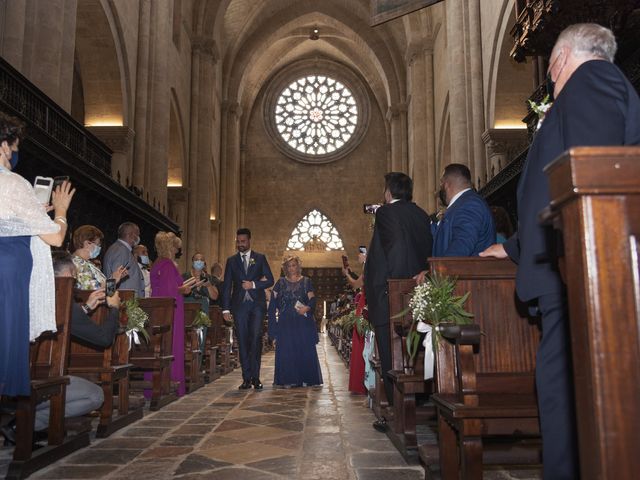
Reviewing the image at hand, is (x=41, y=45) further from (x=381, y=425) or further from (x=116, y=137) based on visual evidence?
(x=381, y=425)

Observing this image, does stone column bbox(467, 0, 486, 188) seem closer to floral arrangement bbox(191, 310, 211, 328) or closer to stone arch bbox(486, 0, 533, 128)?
stone arch bbox(486, 0, 533, 128)

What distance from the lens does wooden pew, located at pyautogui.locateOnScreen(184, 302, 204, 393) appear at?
23.1 feet

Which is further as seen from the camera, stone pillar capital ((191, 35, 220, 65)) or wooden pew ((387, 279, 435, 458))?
stone pillar capital ((191, 35, 220, 65))

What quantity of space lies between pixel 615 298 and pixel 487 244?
2.51 meters

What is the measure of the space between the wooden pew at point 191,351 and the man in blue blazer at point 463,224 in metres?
4.01

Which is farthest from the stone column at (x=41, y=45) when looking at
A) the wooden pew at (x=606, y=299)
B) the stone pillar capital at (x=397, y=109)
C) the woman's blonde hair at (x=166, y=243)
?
the stone pillar capital at (x=397, y=109)

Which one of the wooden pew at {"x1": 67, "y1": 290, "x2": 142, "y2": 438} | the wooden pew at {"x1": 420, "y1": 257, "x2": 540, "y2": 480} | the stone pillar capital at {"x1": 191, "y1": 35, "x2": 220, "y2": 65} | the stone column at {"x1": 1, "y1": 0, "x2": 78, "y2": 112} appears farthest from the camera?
the stone pillar capital at {"x1": 191, "y1": 35, "x2": 220, "y2": 65}

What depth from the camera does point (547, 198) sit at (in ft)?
6.76

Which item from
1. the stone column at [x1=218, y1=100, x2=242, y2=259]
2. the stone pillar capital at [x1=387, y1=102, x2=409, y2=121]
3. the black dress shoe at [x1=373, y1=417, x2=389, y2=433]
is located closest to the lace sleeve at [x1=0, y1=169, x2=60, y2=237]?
the black dress shoe at [x1=373, y1=417, x2=389, y2=433]

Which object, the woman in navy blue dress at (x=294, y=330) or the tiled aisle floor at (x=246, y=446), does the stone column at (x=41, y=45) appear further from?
the tiled aisle floor at (x=246, y=446)

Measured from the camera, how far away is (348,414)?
5.25 metres

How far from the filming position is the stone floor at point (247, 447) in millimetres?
3188

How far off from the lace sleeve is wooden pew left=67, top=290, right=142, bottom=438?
4.78ft

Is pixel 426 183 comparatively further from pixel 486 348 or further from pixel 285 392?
pixel 486 348
